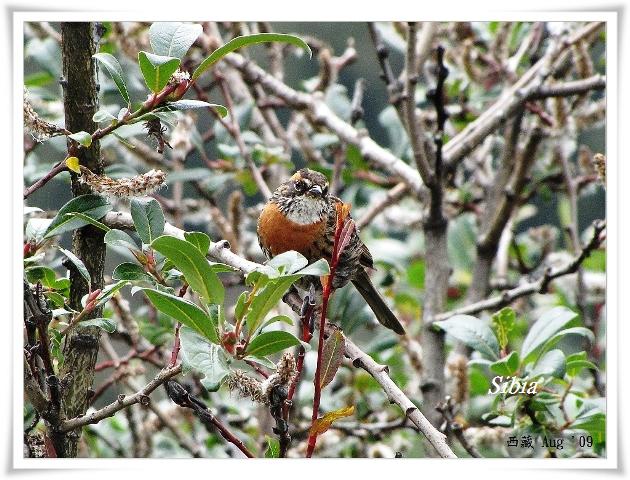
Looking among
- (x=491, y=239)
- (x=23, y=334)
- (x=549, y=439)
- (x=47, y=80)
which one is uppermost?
(x=47, y=80)

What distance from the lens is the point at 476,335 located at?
3.03 metres

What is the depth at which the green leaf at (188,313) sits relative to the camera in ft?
6.14

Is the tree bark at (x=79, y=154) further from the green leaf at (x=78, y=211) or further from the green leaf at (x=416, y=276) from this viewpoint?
the green leaf at (x=416, y=276)

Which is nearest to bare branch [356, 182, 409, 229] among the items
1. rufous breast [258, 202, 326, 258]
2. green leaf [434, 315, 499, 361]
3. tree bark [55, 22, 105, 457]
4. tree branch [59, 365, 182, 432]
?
rufous breast [258, 202, 326, 258]

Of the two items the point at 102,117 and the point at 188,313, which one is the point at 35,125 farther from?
the point at 188,313

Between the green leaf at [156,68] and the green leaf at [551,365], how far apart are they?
5.20ft

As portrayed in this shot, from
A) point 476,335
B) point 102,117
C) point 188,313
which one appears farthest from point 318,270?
point 476,335

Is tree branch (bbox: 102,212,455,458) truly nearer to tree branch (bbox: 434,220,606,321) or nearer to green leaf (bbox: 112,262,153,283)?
green leaf (bbox: 112,262,153,283)

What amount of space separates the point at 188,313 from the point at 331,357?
38cm
